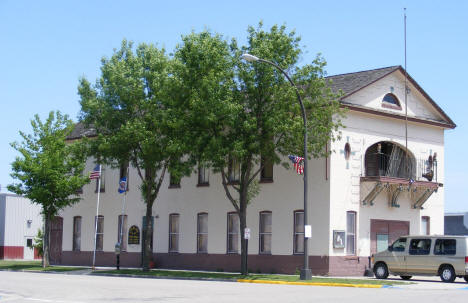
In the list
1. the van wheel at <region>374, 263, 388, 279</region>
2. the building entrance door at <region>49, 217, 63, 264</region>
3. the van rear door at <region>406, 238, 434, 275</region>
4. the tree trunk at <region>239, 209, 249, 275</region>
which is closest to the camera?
the van rear door at <region>406, 238, 434, 275</region>

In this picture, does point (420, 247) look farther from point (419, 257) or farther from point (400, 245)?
point (400, 245)

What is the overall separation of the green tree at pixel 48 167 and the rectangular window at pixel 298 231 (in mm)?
13239

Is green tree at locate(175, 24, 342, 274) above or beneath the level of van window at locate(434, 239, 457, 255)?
above

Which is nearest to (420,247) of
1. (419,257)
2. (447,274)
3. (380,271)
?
(419,257)

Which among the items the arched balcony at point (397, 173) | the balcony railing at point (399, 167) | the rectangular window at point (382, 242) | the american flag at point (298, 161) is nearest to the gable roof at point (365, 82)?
the arched balcony at point (397, 173)

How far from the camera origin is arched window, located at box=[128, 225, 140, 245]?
142 ft

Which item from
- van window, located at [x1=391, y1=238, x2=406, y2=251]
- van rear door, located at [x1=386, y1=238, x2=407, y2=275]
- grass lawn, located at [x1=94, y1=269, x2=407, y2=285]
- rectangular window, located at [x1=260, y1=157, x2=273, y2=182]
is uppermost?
rectangular window, located at [x1=260, y1=157, x2=273, y2=182]

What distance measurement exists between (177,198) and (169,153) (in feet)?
24.3

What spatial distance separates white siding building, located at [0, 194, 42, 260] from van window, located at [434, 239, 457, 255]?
1676 inches

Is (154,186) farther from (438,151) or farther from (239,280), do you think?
(438,151)

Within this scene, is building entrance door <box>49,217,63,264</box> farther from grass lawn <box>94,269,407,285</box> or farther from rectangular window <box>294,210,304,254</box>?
rectangular window <box>294,210,304,254</box>

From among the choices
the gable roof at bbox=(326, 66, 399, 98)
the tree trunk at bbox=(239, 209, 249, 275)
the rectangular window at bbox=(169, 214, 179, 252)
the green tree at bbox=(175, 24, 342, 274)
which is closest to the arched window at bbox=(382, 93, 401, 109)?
the gable roof at bbox=(326, 66, 399, 98)

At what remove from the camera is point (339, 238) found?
3350 centimetres

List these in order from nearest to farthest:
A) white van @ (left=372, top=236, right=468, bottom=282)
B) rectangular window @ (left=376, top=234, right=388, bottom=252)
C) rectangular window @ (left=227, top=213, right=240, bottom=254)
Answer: white van @ (left=372, top=236, right=468, bottom=282) → rectangular window @ (left=376, top=234, right=388, bottom=252) → rectangular window @ (left=227, top=213, right=240, bottom=254)
